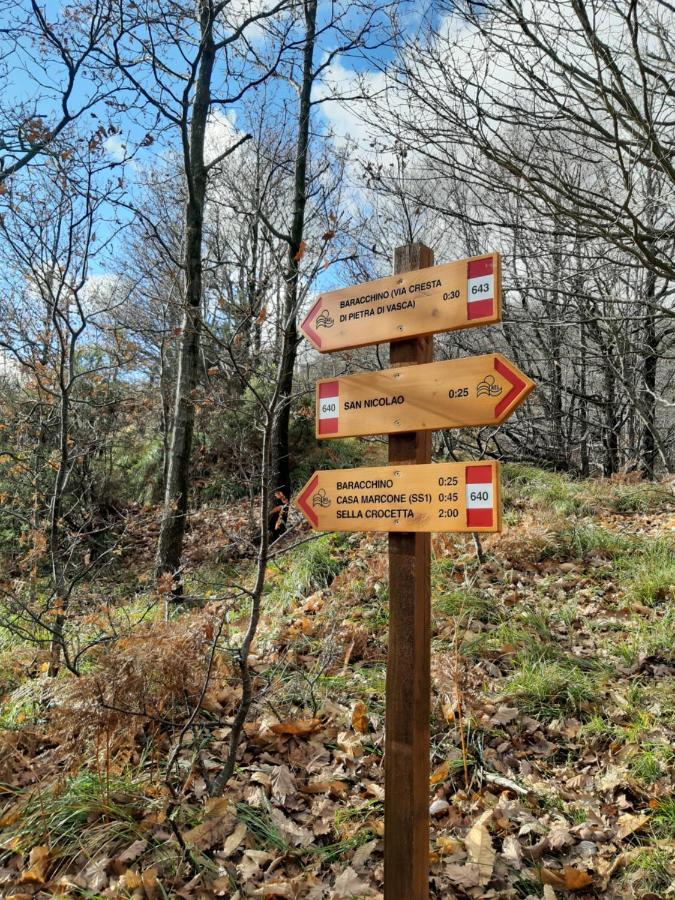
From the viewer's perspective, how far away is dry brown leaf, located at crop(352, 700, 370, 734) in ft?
10.9

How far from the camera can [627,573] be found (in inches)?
194

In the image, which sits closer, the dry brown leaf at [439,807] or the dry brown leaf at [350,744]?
the dry brown leaf at [439,807]

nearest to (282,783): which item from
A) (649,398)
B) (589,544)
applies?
(589,544)

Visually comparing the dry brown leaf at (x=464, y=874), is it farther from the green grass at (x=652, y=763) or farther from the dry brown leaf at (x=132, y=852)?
the dry brown leaf at (x=132, y=852)

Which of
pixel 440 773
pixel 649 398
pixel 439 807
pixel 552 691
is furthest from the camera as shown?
pixel 649 398

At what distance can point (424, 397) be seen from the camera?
7.17ft

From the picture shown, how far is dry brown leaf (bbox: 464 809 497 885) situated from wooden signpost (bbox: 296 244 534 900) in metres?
0.47

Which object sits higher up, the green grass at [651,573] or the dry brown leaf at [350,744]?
the green grass at [651,573]

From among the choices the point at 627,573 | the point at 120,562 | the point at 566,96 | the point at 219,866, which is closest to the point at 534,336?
the point at 627,573

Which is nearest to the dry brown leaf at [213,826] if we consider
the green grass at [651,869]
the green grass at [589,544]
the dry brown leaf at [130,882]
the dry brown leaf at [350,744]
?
the dry brown leaf at [130,882]

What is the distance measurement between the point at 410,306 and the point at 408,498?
31.7 inches

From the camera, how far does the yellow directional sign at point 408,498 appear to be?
6.57 feet

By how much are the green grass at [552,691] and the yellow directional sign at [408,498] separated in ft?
6.68

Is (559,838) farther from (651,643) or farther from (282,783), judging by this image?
(651,643)
